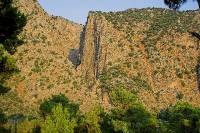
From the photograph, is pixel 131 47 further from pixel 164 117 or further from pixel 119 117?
pixel 119 117

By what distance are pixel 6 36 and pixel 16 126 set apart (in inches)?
2148

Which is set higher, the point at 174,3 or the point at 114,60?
the point at 114,60

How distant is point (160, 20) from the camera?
152 metres

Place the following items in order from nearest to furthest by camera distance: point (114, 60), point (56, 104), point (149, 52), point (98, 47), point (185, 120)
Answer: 1. point (185, 120)
2. point (56, 104)
3. point (114, 60)
4. point (149, 52)
5. point (98, 47)

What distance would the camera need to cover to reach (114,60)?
478 ft

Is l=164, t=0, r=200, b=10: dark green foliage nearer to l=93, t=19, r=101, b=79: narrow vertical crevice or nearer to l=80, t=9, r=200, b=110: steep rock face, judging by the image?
l=80, t=9, r=200, b=110: steep rock face

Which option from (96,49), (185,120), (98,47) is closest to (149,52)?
(98,47)

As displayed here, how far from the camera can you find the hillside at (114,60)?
118625mm

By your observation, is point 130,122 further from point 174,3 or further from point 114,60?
point 114,60

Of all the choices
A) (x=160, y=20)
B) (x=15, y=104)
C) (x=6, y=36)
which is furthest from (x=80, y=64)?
(x=6, y=36)

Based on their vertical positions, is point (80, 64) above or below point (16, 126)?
above

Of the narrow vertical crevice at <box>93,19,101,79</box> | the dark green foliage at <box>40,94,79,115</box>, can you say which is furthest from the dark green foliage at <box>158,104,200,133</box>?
the narrow vertical crevice at <box>93,19,101,79</box>

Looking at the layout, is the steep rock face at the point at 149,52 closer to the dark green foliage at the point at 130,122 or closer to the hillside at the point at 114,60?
the hillside at the point at 114,60

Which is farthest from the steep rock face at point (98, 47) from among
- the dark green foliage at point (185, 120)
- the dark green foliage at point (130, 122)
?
the dark green foliage at point (130, 122)
